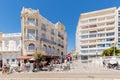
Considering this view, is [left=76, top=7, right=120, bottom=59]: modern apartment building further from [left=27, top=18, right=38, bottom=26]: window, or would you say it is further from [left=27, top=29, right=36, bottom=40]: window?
[left=27, top=18, right=38, bottom=26]: window

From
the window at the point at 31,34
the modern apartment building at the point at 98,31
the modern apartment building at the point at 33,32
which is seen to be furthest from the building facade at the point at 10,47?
the modern apartment building at the point at 98,31

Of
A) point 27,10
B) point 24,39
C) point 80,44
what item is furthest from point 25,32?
point 80,44

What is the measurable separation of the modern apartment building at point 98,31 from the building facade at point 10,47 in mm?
39269

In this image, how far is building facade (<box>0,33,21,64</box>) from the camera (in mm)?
39406

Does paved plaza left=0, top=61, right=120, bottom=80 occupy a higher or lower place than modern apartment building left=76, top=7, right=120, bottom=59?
lower

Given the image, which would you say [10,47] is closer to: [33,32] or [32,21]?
[33,32]

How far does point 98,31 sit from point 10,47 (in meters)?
45.6

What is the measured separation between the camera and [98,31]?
73125 millimetres

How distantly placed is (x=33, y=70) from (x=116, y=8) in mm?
61136

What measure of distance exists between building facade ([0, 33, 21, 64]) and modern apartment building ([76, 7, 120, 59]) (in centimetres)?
3927

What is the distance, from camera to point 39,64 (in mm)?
24578

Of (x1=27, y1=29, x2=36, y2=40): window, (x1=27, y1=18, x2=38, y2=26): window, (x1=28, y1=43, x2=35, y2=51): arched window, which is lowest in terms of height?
(x1=28, y1=43, x2=35, y2=51): arched window

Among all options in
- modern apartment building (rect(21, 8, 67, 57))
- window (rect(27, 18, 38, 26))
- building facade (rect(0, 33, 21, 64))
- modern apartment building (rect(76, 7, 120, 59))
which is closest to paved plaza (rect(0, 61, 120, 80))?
modern apartment building (rect(21, 8, 67, 57))

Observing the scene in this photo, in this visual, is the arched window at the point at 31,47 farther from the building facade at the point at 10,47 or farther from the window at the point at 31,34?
the building facade at the point at 10,47
